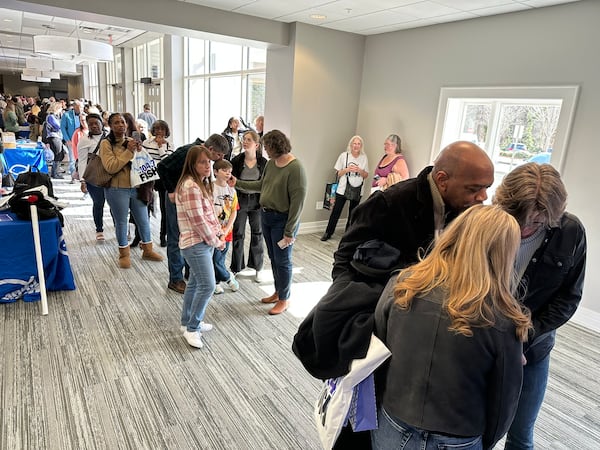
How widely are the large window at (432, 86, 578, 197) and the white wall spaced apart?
9cm

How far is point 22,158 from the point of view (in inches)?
261

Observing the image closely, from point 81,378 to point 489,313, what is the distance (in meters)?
2.49

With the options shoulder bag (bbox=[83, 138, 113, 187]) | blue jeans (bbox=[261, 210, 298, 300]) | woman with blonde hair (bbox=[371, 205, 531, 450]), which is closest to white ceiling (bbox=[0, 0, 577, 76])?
shoulder bag (bbox=[83, 138, 113, 187])

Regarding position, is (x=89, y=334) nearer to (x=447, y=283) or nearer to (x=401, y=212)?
(x=401, y=212)

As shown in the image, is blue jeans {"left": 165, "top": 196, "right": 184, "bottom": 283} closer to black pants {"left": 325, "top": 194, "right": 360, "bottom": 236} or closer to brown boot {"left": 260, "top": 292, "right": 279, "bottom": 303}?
brown boot {"left": 260, "top": 292, "right": 279, "bottom": 303}

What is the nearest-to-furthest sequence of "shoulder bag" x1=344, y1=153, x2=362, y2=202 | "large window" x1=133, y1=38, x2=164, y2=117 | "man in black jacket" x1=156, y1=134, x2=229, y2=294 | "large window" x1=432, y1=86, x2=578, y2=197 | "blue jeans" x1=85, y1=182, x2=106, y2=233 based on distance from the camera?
"man in black jacket" x1=156, y1=134, x2=229, y2=294
"large window" x1=432, y1=86, x2=578, y2=197
"blue jeans" x1=85, y1=182, x2=106, y2=233
"shoulder bag" x1=344, y1=153, x2=362, y2=202
"large window" x1=133, y1=38, x2=164, y2=117

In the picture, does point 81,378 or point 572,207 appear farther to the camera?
point 572,207

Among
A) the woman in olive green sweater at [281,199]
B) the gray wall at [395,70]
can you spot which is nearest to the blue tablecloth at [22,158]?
the gray wall at [395,70]

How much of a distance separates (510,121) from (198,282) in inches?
141

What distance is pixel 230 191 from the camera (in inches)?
130

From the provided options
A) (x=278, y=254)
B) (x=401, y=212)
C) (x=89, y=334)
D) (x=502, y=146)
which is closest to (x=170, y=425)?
Answer: (x=89, y=334)

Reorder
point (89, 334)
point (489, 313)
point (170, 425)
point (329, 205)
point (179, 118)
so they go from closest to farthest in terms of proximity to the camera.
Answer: point (489, 313)
point (170, 425)
point (89, 334)
point (329, 205)
point (179, 118)

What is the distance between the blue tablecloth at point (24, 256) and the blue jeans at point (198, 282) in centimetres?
139

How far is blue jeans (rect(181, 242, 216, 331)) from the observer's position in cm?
263
